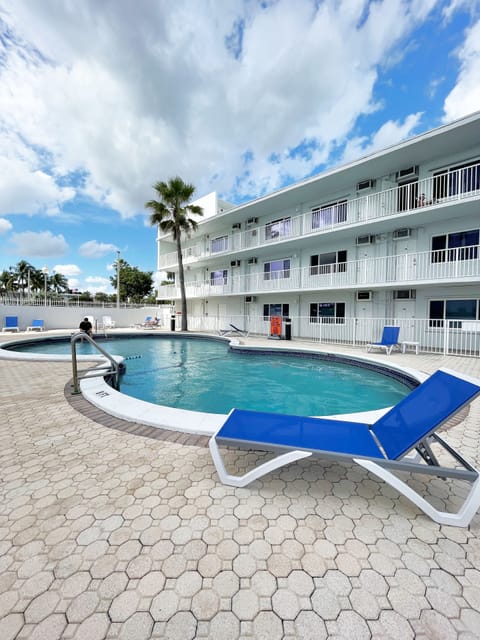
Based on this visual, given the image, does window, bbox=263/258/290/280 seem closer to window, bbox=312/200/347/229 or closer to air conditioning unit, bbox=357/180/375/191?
window, bbox=312/200/347/229

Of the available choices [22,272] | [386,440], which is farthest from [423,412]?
[22,272]

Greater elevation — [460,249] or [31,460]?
[460,249]

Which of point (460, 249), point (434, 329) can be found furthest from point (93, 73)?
point (434, 329)

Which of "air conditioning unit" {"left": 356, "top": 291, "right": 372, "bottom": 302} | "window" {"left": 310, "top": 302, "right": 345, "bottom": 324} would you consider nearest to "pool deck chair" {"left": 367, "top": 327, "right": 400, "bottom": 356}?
"air conditioning unit" {"left": 356, "top": 291, "right": 372, "bottom": 302}

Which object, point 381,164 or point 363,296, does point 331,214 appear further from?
point 363,296

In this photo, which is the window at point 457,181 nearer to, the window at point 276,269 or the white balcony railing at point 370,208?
the white balcony railing at point 370,208

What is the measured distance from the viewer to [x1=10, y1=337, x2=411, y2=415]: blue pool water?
6.19 meters

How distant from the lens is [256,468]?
8.09 ft

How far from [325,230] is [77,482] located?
46.5 ft

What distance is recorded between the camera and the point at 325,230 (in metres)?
13.8

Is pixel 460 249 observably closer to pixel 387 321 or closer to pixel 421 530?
pixel 387 321

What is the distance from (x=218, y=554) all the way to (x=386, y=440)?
70.8 inches

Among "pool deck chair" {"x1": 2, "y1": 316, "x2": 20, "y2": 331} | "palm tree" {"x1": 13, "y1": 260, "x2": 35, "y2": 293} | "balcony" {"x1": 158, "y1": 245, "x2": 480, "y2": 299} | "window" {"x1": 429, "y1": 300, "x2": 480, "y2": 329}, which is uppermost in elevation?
"palm tree" {"x1": 13, "y1": 260, "x2": 35, "y2": 293}

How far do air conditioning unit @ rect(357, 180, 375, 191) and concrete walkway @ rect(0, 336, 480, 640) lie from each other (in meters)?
14.0
